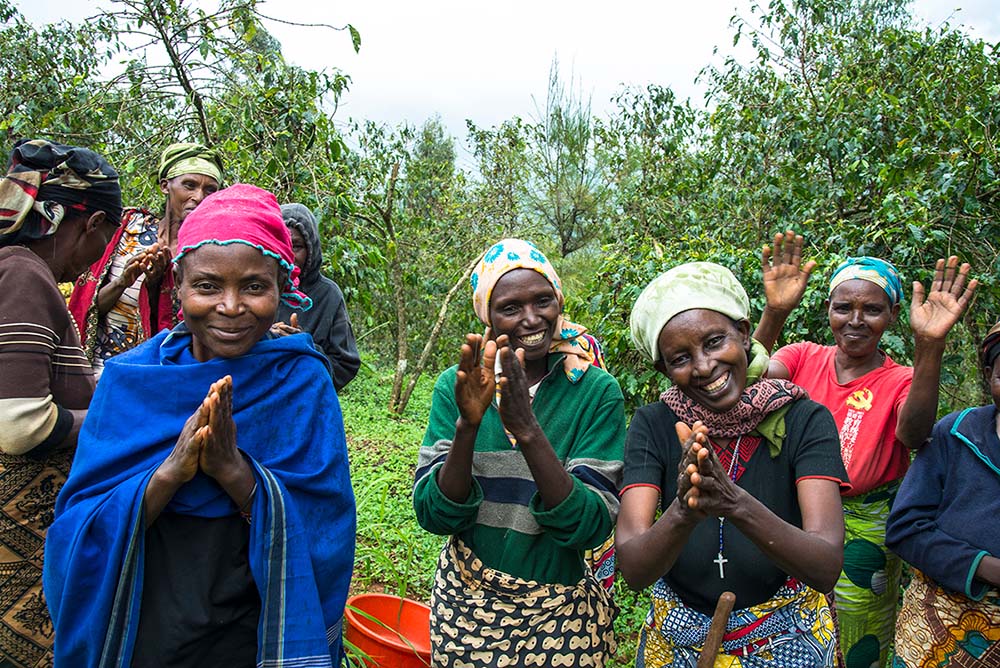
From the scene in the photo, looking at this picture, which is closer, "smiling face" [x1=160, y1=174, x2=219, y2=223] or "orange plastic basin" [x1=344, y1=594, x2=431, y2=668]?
"orange plastic basin" [x1=344, y1=594, x2=431, y2=668]

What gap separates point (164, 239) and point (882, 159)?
4.25 m

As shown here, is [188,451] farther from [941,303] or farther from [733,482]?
[941,303]

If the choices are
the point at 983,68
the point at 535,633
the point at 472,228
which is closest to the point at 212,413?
the point at 535,633

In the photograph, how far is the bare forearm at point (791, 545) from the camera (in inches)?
62.9

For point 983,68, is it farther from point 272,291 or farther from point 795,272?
point 272,291

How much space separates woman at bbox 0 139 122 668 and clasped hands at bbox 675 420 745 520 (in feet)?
5.46

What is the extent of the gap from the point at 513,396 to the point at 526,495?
360mm

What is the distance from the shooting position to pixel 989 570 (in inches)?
82.4

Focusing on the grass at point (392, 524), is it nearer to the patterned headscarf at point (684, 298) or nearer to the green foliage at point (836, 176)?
the green foliage at point (836, 176)

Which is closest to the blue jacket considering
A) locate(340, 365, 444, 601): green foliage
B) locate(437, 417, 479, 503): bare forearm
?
locate(437, 417, 479, 503): bare forearm

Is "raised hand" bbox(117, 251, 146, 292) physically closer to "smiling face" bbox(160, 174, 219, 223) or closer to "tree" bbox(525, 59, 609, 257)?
"smiling face" bbox(160, 174, 219, 223)

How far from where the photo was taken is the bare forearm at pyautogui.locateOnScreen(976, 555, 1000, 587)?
208 centimetres

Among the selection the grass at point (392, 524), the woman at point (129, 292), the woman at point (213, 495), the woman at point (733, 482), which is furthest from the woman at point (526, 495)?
the grass at point (392, 524)

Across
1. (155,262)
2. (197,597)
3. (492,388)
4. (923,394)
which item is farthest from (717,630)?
(155,262)
